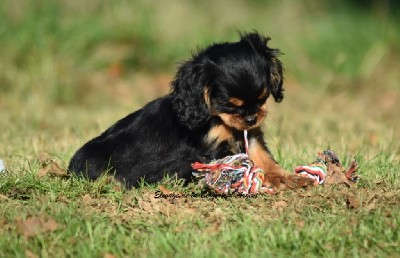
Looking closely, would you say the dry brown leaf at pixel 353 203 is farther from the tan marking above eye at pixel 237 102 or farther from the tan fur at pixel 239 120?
the tan marking above eye at pixel 237 102

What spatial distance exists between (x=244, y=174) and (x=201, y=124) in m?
0.50

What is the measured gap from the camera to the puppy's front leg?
5.46 meters

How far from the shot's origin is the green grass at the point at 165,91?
4547 millimetres

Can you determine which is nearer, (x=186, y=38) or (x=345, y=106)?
(x=345, y=106)

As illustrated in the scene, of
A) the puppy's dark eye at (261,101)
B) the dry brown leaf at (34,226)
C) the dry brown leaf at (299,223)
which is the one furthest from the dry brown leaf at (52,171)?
the dry brown leaf at (299,223)

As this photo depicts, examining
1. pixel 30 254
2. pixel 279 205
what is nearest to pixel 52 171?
pixel 30 254

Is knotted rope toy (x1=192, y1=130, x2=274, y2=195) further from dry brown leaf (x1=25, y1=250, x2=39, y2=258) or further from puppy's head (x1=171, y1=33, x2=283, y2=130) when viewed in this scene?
dry brown leaf (x1=25, y1=250, x2=39, y2=258)

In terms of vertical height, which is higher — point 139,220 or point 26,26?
point 26,26

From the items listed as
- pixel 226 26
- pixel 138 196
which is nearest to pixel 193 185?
pixel 138 196

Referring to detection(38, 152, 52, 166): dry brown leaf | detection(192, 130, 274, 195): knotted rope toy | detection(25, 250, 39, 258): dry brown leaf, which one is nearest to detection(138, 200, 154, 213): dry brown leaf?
detection(192, 130, 274, 195): knotted rope toy

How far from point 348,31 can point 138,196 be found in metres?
7.90

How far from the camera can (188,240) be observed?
4555mm

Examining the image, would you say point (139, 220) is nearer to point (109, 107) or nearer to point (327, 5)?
point (109, 107)

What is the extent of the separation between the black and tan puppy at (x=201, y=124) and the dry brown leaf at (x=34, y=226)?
1095mm
